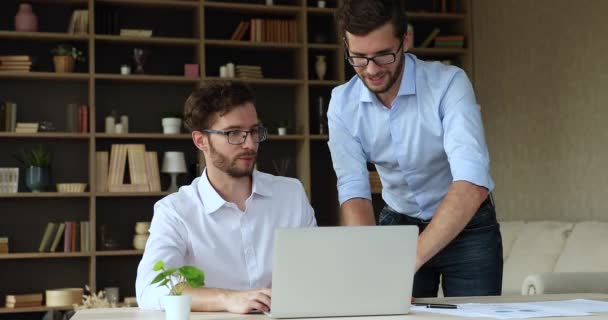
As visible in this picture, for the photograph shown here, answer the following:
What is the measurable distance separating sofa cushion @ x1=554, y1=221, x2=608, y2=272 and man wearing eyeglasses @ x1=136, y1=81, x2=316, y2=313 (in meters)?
2.44

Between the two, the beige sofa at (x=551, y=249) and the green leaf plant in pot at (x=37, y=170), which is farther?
the green leaf plant in pot at (x=37, y=170)

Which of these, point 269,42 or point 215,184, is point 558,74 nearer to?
point 269,42

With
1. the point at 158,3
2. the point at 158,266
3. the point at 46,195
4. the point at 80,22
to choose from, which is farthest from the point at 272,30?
the point at 158,266

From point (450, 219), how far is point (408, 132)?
1.38 ft

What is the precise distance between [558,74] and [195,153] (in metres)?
2.45

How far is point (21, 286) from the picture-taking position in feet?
20.0

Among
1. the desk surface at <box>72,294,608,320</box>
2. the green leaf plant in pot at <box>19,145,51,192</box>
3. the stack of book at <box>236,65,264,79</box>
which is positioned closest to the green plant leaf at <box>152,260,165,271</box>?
Result: the desk surface at <box>72,294,608,320</box>

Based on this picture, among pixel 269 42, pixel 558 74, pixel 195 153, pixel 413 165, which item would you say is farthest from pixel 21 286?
pixel 413 165

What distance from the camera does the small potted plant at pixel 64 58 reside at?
6.00m

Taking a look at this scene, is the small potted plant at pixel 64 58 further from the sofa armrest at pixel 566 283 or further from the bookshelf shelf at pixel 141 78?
the sofa armrest at pixel 566 283

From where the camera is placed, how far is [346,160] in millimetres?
2725

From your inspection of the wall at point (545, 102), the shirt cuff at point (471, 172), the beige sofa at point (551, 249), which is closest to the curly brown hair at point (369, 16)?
the shirt cuff at point (471, 172)

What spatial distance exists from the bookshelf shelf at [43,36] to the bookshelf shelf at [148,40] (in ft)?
0.41

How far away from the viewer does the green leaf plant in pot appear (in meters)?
5.91
